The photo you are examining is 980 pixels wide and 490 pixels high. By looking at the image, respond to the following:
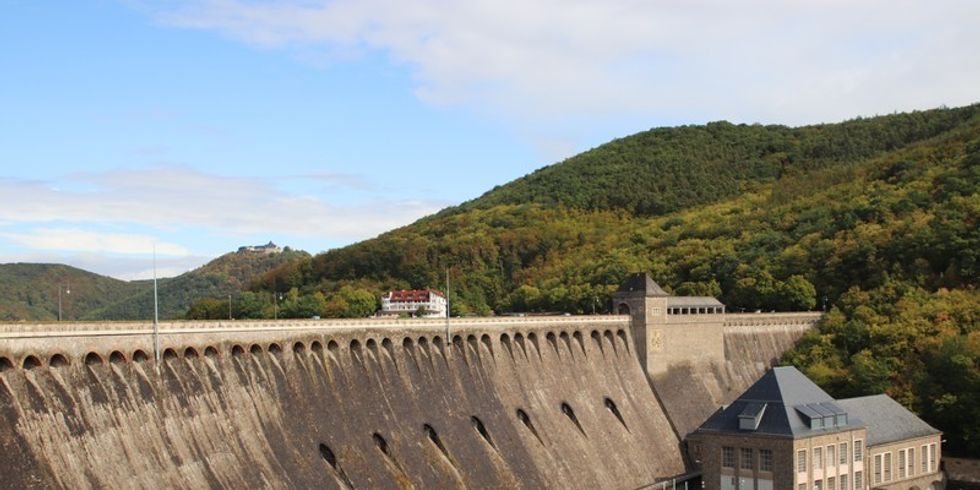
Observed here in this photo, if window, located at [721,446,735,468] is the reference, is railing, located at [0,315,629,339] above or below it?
above

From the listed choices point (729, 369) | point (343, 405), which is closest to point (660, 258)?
point (729, 369)

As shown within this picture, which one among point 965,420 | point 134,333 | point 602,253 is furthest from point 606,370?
point 602,253

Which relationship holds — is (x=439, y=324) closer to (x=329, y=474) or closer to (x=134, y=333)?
(x=329, y=474)

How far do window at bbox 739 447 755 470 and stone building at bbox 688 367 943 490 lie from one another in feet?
0.26

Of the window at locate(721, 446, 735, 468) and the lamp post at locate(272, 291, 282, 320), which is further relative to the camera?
the lamp post at locate(272, 291, 282, 320)

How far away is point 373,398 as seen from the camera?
75438 millimetres

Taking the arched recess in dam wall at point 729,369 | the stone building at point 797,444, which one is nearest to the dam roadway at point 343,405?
the arched recess in dam wall at point 729,369

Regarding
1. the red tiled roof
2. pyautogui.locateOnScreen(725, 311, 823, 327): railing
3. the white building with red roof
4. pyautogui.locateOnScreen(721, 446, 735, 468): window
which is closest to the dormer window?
pyautogui.locateOnScreen(721, 446, 735, 468): window

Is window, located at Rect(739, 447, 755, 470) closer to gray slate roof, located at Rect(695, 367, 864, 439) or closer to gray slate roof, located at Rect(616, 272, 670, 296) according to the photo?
gray slate roof, located at Rect(695, 367, 864, 439)

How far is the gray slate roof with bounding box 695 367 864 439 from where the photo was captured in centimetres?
8200

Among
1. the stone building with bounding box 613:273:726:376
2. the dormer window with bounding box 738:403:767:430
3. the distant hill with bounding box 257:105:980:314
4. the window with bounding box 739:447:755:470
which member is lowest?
the window with bounding box 739:447:755:470

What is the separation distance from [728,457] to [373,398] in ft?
98.3

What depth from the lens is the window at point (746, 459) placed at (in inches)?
3282

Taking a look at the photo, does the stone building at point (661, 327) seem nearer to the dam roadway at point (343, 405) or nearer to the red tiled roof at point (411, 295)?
the dam roadway at point (343, 405)
